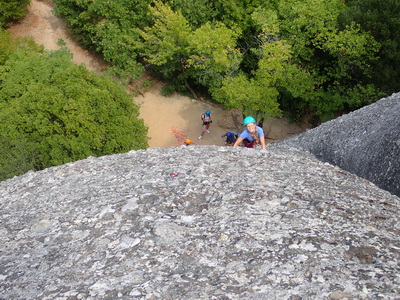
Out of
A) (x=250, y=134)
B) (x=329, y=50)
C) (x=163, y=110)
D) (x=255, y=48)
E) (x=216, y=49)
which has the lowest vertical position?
(x=250, y=134)

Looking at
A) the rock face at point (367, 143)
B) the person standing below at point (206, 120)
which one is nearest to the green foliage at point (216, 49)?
the person standing below at point (206, 120)

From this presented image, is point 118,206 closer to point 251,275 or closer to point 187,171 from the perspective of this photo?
point 187,171

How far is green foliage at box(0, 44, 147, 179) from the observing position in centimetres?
2089

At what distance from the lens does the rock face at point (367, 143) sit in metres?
12.4

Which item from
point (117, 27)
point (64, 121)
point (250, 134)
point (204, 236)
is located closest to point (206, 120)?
point (64, 121)

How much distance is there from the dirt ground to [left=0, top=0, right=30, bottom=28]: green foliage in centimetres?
101

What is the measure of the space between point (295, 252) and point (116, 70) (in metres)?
27.6

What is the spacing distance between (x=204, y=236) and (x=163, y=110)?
2475 cm

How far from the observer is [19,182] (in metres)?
13.2

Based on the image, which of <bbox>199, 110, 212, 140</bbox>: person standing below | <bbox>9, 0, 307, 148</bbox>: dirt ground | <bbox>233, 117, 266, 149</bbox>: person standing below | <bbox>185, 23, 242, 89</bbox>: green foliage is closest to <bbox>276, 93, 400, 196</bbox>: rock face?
<bbox>233, 117, 266, 149</bbox>: person standing below

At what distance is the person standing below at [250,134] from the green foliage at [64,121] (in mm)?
11201

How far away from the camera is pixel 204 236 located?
7.96m

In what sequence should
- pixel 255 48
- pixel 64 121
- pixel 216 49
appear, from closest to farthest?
1. pixel 64 121
2. pixel 216 49
3. pixel 255 48

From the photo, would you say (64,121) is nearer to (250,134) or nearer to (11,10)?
(250,134)
